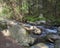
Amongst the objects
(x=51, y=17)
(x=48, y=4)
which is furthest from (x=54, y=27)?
(x=48, y=4)

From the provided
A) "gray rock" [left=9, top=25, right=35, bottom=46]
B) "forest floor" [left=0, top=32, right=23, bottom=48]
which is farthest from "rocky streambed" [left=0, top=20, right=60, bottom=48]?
"forest floor" [left=0, top=32, right=23, bottom=48]

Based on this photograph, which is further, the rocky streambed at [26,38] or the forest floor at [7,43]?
the rocky streambed at [26,38]

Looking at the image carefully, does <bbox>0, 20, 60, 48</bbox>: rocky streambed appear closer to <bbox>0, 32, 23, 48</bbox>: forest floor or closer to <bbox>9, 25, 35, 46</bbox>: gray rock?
<bbox>9, 25, 35, 46</bbox>: gray rock

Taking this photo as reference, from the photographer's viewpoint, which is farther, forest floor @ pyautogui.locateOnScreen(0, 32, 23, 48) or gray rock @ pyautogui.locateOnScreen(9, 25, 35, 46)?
gray rock @ pyautogui.locateOnScreen(9, 25, 35, 46)

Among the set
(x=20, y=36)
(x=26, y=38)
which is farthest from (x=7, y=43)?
(x=26, y=38)

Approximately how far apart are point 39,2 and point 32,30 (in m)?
4.19

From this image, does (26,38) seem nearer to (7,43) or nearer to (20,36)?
(20,36)

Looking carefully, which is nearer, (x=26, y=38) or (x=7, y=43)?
(x=7, y=43)

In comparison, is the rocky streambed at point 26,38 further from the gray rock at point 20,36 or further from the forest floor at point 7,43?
the forest floor at point 7,43

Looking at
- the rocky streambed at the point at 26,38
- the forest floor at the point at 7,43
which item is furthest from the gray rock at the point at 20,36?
the forest floor at the point at 7,43

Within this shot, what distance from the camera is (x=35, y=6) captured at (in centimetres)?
1258

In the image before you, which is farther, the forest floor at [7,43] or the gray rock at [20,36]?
the gray rock at [20,36]

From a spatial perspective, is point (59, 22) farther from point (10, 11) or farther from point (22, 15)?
Answer: point (10, 11)

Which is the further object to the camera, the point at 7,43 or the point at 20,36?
the point at 20,36
